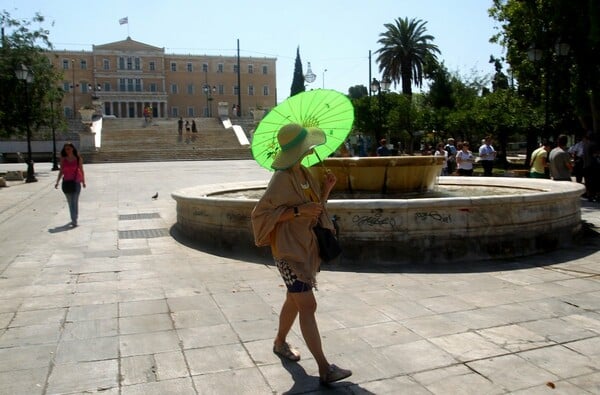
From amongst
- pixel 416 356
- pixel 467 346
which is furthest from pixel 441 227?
pixel 416 356

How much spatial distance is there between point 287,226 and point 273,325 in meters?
1.49

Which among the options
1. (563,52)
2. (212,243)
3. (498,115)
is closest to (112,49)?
(498,115)

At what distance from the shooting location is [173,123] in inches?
2267

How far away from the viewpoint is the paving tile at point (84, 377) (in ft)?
11.8

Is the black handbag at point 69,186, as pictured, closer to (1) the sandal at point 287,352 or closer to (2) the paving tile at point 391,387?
(1) the sandal at point 287,352

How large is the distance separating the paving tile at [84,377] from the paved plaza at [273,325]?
0.01 metres

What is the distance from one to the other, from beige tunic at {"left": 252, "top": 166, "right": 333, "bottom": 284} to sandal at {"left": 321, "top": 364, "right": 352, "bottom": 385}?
0.57 meters

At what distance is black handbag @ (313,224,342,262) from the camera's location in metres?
3.61

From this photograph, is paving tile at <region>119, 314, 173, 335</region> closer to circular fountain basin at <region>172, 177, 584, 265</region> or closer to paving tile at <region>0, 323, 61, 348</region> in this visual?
paving tile at <region>0, 323, 61, 348</region>

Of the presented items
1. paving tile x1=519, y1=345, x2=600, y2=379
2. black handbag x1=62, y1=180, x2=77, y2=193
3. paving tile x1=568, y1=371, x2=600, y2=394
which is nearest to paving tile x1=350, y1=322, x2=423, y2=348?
paving tile x1=519, y1=345, x2=600, y2=379

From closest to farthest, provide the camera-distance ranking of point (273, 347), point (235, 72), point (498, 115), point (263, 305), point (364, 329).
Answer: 1. point (273, 347)
2. point (364, 329)
3. point (263, 305)
4. point (498, 115)
5. point (235, 72)

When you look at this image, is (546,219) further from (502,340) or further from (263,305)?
(263,305)

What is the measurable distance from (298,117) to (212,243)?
14.2ft

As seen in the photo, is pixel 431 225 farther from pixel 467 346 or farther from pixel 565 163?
pixel 565 163
